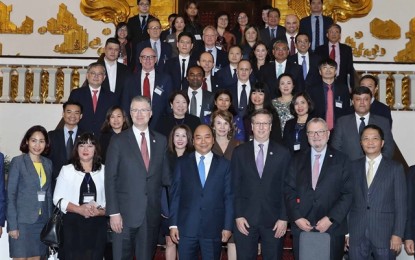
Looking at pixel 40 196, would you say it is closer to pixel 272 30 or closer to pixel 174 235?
pixel 174 235

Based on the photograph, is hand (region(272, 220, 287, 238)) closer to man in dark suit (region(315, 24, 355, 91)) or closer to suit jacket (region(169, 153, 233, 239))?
suit jacket (region(169, 153, 233, 239))

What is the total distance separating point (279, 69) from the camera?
8.66 m

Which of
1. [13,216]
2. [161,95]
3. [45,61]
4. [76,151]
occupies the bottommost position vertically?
[13,216]

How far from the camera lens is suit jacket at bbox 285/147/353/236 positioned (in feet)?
19.3

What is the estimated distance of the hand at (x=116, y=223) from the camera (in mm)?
5895

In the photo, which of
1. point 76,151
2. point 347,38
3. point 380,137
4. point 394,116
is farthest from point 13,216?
point 347,38

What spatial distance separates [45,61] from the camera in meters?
11.0

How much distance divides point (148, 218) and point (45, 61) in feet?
18.3

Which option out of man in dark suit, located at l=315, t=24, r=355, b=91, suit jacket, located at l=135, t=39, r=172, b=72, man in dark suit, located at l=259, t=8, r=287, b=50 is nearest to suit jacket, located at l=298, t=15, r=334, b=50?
man in dark suit, located at l=259, t=8, r=287, b=50

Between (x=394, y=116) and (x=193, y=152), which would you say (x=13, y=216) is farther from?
(x=394, y=116)

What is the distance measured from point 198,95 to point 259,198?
220 centimetres

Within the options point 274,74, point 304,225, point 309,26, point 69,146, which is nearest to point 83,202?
point 69,146

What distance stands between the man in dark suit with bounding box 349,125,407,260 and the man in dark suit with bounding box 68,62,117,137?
284 centimetres

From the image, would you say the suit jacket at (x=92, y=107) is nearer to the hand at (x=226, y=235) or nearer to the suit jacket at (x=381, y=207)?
the hand at (x=226, y=235)
